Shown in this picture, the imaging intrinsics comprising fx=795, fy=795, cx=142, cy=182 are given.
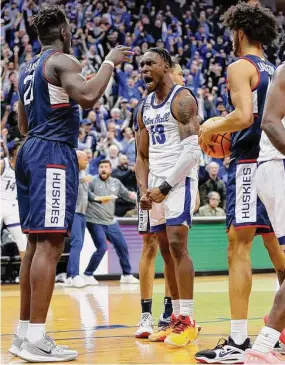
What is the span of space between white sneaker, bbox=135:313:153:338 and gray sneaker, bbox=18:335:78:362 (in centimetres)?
129

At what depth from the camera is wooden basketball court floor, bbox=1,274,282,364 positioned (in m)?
5.85

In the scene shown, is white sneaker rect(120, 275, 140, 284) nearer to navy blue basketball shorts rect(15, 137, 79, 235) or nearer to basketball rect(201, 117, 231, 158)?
basketball rect(201, 117, 231, 158)

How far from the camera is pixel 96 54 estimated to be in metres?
19.8

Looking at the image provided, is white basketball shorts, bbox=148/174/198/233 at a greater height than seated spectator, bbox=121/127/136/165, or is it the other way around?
seated spectator, bbox=121/127/136/165

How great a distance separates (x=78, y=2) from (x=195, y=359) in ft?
54.9

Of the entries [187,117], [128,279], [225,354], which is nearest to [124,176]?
[128,279]

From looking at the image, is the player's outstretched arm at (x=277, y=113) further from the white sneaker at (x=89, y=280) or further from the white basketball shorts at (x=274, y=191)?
the white sneaker at (x=89, y=280)

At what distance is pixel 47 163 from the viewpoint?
5.71 meters

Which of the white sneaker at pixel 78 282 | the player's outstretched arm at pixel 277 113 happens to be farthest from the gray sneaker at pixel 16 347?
the white sneaker at pixel 78 282

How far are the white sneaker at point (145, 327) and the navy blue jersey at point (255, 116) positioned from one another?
1.89m

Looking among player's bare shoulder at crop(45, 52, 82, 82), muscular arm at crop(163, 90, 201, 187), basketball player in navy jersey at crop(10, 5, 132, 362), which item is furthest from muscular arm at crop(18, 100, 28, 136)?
muscular arm at crop(163, 90, 201, 187)

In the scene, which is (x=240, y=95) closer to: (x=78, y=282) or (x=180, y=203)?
(x=180, y=203)

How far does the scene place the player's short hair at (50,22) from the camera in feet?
19.0

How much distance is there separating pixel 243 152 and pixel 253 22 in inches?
37.3
